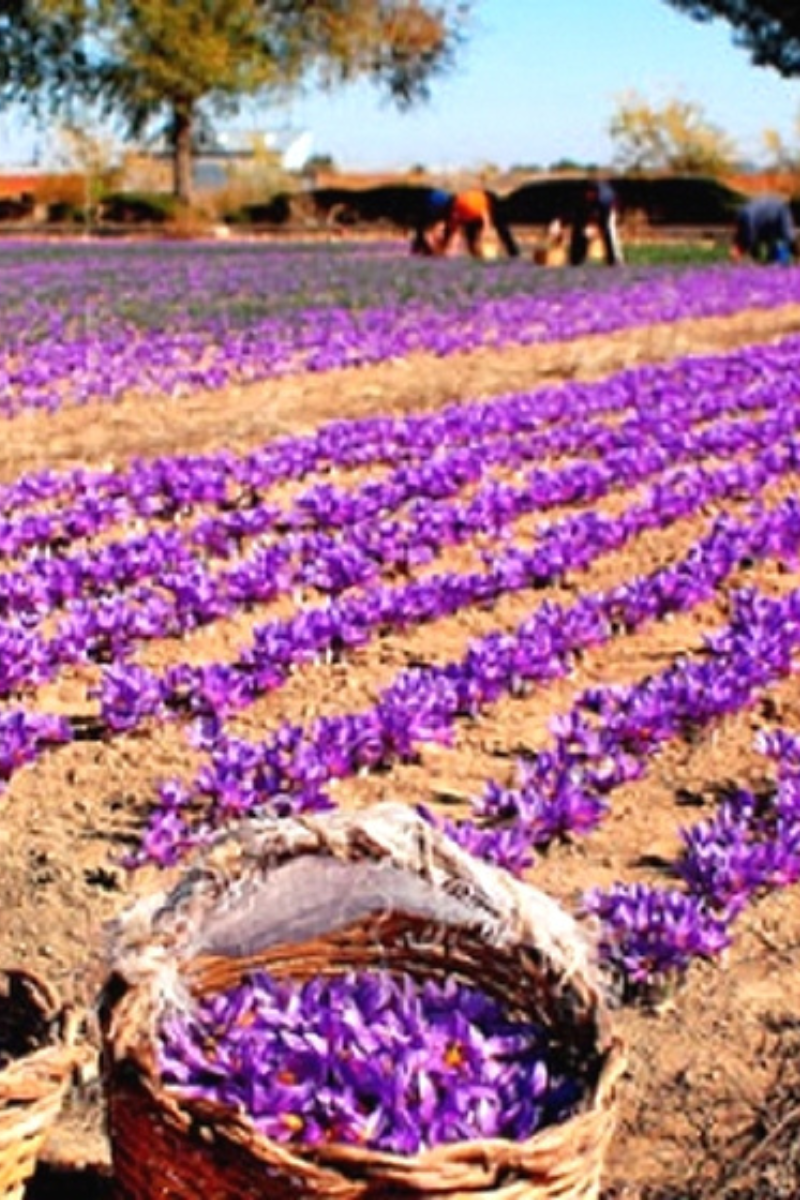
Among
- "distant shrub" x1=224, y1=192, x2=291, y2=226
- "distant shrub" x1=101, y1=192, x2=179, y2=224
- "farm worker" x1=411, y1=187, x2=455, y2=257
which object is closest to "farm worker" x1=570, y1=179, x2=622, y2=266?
"farm worker" x1=411, y1=187, x2=455, y2=257

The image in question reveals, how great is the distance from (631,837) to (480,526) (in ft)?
14.6

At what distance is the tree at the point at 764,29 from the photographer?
56406 millimetres

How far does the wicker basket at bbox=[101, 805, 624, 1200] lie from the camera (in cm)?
298

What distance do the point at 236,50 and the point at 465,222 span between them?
2419cm

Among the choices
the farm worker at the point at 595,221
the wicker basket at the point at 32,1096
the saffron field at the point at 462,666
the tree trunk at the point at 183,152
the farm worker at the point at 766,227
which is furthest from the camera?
the tree trunk at the point at 183,152

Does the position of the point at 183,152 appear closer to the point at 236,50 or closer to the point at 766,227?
the point at 236,50

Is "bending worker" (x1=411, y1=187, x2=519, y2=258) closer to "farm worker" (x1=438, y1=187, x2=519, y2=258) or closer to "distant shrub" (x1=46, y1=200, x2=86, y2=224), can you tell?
"farm worker" (x1=438, y1=187, x2=519, y2=258)

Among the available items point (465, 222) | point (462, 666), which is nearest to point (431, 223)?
point (465, 222)

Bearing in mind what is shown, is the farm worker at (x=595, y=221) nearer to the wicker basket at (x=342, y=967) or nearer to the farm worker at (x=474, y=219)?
the farm worker at (x=474, y=219)

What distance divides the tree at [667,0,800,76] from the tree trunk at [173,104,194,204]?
14462 millimetres

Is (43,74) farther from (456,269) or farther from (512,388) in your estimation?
(512,388)

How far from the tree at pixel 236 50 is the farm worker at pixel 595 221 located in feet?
77.1

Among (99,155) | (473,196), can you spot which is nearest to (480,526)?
(473,196)

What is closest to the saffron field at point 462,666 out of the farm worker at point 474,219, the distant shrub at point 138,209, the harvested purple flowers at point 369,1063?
the harvested purple flowers at point 369,1063
